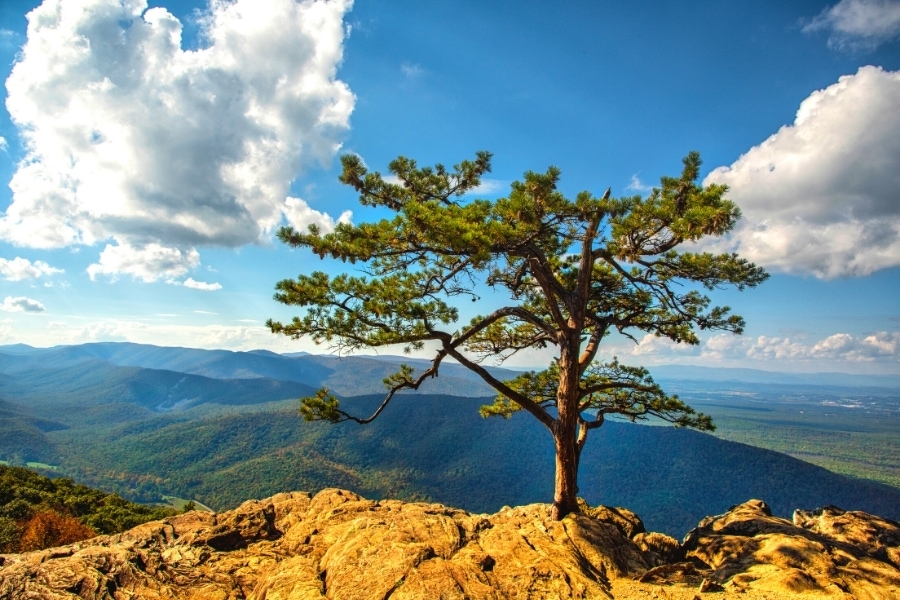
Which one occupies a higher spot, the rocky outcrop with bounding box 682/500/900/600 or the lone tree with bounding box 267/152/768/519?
the lone tree with bounding box 267/152/768/519

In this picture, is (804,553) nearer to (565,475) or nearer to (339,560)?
(565,475)

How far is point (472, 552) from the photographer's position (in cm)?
680

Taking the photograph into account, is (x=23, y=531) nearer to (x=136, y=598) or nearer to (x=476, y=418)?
(x=136, y=598)

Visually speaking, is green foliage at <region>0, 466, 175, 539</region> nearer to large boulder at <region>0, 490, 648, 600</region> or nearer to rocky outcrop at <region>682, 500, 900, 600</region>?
large boulder at <region>0, 490, 648, 600</region>

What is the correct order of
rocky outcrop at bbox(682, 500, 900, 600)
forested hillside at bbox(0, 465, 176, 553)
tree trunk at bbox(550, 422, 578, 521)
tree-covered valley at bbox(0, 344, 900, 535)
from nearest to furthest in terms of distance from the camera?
rocky outcrop at bbox(682, 500, 900, 600)
tree trunk at bbox(550, 422, 578, 521)
forested hillside at bbox(0, 465, 176, 553)
tree-covered valley at bbox(0, 344, 900, 535)

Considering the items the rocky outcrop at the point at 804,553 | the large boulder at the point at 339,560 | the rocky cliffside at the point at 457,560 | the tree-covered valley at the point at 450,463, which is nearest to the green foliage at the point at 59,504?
the large boulder at the point at 339,560

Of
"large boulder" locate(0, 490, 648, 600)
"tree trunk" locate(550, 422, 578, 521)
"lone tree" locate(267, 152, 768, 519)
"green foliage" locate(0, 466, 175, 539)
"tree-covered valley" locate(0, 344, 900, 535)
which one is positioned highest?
"lone tree" locate(267, 152, 768, 519)

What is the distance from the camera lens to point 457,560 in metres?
6.44

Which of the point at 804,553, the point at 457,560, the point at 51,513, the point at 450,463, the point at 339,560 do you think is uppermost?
the point at 804,553

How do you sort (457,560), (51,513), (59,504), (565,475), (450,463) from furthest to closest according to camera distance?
(450,463)
(59,504)
(51,513)
(565,475)
(457,560)

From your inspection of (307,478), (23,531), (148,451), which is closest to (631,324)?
(23,531)

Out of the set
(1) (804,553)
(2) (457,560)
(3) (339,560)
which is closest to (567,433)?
(2) (457,560)

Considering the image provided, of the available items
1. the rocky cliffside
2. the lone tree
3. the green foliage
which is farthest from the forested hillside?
the lone tree

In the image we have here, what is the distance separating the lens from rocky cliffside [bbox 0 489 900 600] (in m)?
5.75
